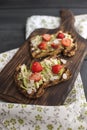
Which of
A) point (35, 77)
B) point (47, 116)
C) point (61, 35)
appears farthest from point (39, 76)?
point (61, 35)

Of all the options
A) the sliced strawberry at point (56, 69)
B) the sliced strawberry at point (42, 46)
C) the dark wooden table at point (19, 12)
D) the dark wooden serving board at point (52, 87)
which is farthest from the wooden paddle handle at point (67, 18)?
the sliced strawberry at point (56, 69)

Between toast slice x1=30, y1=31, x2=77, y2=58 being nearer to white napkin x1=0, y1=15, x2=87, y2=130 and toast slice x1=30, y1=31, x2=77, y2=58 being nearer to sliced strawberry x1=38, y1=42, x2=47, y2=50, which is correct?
sliced strawberry x1=38, y1=42, x2=47, y2=50

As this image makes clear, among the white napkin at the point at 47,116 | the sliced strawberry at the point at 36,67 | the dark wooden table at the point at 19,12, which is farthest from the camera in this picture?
the dark wooden table at the point at 19,12

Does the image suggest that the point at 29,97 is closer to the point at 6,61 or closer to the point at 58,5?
the point at 6,61

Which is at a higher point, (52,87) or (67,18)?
(67,18)

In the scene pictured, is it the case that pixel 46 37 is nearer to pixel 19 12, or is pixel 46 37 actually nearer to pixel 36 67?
pixel 36 67

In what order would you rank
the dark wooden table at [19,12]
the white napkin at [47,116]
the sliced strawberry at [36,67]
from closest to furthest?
the white napkin at [47,116] → the sliced strawberry at [36,67] → the dark wooden table at [19,12]

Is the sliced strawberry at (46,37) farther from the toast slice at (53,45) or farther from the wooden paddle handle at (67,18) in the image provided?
the wooden paddle handle at (67,18)
